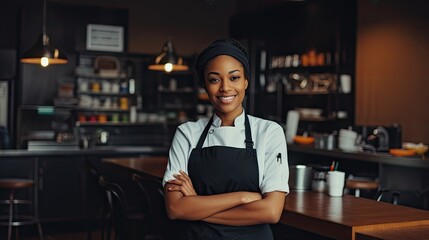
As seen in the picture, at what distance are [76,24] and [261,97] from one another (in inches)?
126

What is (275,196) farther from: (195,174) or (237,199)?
(195,174)

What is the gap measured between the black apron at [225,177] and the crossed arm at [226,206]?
33 millimetres

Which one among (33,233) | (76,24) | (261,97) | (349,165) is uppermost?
(76,24)

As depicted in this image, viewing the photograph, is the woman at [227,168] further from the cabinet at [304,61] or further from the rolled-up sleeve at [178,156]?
the cabinet at [304,61]

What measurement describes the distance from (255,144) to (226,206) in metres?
0.25

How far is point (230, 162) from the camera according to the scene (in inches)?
85.0

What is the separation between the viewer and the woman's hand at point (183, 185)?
217cm

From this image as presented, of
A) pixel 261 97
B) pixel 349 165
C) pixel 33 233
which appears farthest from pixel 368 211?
pixel 261 97

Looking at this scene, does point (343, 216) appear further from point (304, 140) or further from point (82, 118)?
point (82, 118)

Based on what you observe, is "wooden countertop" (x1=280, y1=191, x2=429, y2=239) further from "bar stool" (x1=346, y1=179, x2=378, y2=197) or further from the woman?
"bar stool" (x1=346, y1=179, x2=378, y2=197)

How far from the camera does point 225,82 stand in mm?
2121

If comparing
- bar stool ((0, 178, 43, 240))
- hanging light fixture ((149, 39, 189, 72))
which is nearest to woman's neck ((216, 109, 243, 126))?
bar stool ((0, 178, 43, 240))

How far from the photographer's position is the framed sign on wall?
396 inches

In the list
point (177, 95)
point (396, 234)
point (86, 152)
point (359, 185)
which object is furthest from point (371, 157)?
point (177, 95)
